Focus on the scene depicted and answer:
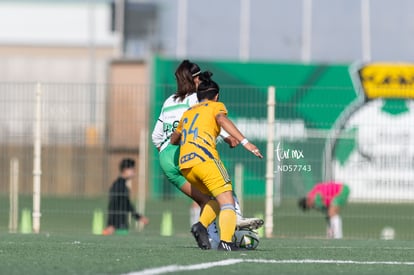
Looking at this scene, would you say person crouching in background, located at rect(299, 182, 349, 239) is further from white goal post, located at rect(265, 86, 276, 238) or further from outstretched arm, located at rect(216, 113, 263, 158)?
outstretched arm, located at rect(216, 113, 263, 158)

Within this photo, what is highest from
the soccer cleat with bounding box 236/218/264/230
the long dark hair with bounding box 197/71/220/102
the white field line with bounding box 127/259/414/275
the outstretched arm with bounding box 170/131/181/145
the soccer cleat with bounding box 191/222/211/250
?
the long dark hair with bounding box 197/71/220/102

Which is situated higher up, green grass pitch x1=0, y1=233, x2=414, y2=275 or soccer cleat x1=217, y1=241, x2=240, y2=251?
soccer cleat x1=217, y1=241, x2=240, y2=251

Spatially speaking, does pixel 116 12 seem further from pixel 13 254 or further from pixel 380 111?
pixel 13 254

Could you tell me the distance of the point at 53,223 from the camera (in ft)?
68.8

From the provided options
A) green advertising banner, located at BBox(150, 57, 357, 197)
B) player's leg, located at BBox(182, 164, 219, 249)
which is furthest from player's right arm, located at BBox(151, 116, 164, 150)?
green advertising banner, located at BBox(150, 57, 357, 197)

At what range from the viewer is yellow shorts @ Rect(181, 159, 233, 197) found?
1221 cm

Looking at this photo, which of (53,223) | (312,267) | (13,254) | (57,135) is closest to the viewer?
(312,267)

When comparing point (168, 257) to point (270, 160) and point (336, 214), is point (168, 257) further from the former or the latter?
point (336, 214)

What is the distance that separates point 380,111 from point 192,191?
8988 mm

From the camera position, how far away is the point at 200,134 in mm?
12336

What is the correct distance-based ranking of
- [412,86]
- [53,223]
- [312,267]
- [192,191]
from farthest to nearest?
1. [412,86]
2. [53,223]
3. [192,191]
4. [312,267]

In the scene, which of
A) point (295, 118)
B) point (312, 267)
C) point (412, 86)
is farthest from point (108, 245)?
point (412, 86)

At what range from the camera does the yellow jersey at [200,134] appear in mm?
12273

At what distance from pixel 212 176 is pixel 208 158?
6.7 inches
